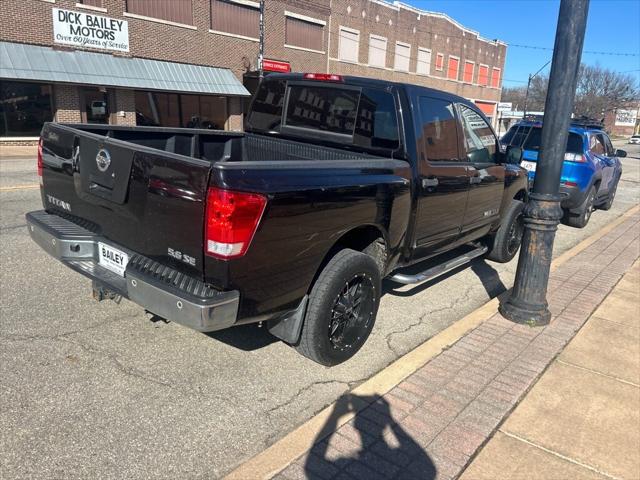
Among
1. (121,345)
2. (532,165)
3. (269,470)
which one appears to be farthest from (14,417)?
(532,165)

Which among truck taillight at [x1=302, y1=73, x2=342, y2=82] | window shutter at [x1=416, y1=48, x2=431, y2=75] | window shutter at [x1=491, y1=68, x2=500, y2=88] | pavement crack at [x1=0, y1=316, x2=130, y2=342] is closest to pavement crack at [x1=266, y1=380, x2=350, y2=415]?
pavement crack at [x1=0, y1=316, x2=130, y2=342]

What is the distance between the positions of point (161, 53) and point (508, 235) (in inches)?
789

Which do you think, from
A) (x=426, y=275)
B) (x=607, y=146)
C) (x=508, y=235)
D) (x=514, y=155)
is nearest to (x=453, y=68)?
(x=607, y=146)

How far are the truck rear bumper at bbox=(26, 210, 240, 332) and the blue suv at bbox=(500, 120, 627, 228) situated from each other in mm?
7059

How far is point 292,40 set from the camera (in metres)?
27.5

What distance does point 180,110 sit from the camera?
24203mm

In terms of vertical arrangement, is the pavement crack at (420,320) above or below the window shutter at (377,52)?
below

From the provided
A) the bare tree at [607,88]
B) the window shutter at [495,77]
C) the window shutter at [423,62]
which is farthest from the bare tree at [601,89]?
the window shutter at [423,62]

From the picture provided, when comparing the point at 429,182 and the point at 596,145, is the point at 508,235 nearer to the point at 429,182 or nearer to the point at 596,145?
the point at 429,182

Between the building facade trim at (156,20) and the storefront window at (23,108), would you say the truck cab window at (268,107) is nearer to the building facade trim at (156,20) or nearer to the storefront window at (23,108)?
the storefront window at (23,108)

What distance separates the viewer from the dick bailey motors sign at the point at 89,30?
1898 centimetres

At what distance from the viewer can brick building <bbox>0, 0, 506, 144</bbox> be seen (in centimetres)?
1868

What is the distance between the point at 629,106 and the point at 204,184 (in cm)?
9328

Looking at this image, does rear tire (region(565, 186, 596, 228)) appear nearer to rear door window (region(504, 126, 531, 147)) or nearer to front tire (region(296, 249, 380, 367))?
rear door window (region(504, 126, 531, 147))
